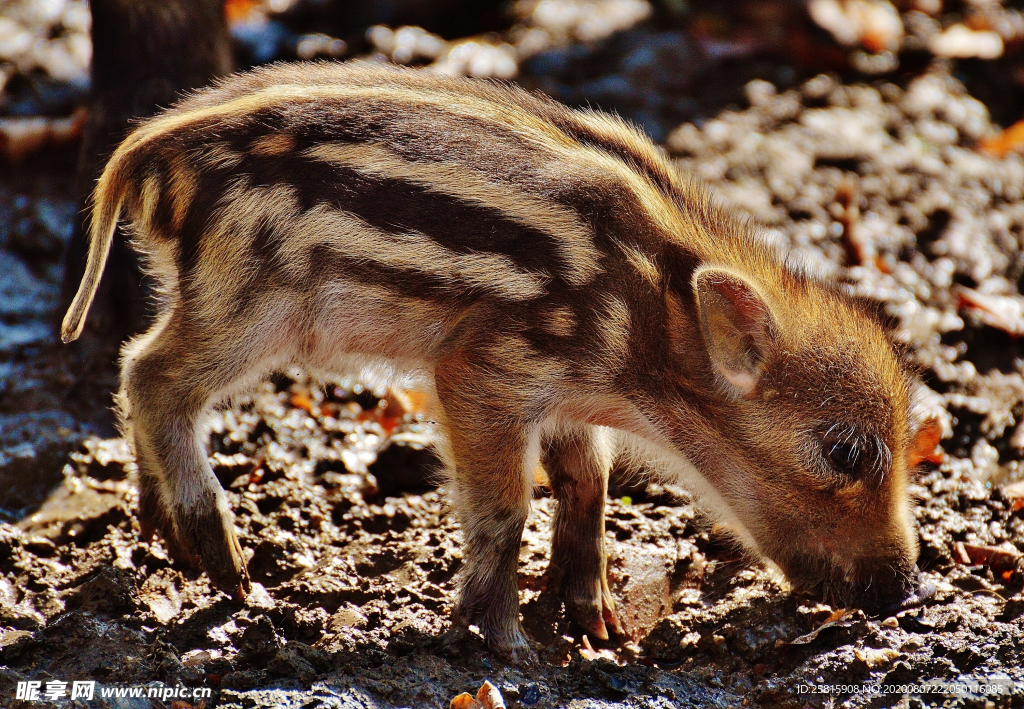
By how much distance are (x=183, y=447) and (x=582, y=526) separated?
124cm

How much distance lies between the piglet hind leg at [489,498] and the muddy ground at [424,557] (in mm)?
115

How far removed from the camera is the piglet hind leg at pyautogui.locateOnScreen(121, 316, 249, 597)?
10.4 feet

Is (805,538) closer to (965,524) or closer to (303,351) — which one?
(965,524)

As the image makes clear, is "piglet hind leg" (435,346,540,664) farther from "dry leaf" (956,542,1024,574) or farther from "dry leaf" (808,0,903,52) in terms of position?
"dry leaf" (808,0,903,52)

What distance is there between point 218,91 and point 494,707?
1.99 metres

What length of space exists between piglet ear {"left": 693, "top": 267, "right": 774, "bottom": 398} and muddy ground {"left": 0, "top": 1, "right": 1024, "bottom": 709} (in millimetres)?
674

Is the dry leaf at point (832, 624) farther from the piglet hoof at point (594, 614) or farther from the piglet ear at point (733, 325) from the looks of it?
the piglet ear at point (733, 325)

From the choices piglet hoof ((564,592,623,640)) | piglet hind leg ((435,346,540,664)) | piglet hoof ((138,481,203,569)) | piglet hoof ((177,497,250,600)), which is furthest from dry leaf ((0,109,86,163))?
piglet hoof ((564,592,623,640))

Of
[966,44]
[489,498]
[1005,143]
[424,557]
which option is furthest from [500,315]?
[966,44]

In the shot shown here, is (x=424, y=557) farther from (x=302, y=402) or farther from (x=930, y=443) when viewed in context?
(x=930, y=443)

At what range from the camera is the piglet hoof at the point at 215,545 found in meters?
3.17

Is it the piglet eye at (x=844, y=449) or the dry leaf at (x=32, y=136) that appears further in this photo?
the dry leaf at (x=32, y=136)

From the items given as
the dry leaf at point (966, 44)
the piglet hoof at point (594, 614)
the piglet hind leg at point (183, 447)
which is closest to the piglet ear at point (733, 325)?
the piglet hoof at point (594, 614)

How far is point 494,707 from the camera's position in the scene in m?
2.67
